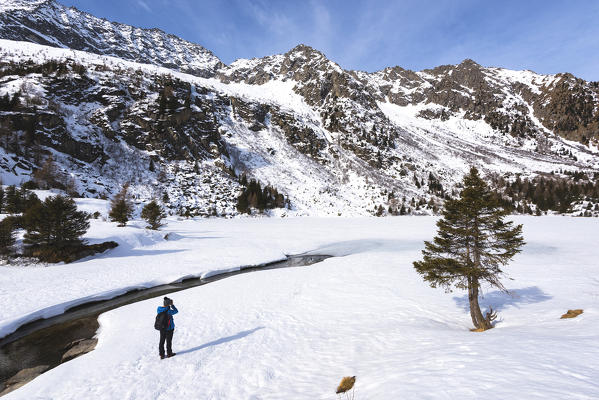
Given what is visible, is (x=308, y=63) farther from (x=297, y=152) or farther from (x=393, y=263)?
(x=393, y=263)

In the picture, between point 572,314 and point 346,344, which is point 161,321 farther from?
point 572,314

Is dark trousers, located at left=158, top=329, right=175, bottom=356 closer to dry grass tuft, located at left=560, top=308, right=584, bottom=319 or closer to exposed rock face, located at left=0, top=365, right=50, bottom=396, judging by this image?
exposed rock face, located at left=0, top=365, right=50, bottom=396

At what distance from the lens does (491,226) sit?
409 inches

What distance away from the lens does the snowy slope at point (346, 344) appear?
530 centimetres

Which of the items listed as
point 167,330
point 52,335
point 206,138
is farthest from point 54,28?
point 167,330

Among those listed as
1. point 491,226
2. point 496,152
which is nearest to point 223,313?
point 491,226

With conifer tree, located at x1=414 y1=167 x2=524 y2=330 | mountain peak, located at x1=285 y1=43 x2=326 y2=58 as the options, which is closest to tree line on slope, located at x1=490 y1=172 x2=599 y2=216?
conifer tree, located at x1=414 y1=167 x2=524 y2=330

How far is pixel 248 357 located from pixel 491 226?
1112 centimetres

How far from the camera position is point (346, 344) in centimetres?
977

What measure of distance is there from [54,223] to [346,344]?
2574cm

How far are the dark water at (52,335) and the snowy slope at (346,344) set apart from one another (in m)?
1.23

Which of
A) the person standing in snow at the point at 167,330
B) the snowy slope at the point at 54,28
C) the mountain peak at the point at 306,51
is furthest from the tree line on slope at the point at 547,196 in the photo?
the snowy slope at the point at 54,28

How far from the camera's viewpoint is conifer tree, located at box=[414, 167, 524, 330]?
10.2 m

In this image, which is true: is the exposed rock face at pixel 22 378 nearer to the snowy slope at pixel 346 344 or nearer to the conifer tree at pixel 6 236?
the snowy slope at pixel 346 344
